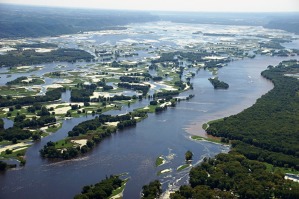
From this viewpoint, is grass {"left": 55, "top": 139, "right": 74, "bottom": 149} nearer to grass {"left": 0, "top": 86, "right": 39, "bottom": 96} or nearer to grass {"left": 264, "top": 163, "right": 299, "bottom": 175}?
grass {"left": 264, "top": 163, "right": 299, "bottom": 175}

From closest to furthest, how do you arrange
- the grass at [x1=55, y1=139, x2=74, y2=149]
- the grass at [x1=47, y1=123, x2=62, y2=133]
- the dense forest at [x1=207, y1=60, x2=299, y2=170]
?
1. the dense forest at [x1=207, y1=60, x2=299, y2=170]
2. the grass at [x1=55, y1=139, x2=74, y2=149]
3. the grass at [x1=47, y1=123, x2=62, y2=133]

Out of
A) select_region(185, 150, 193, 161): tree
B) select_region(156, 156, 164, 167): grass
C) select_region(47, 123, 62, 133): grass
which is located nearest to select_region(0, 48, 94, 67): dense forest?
select_region(47, 123, 62, 133): grass

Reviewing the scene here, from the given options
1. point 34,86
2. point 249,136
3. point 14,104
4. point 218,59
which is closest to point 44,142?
point 14,104

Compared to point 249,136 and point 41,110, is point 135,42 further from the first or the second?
point 249,136

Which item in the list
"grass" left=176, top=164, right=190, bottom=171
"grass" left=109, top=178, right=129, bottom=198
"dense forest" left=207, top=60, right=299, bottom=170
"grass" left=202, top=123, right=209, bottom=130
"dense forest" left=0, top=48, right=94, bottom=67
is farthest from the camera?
"dense forest" left=0, top=48, right=94, bottom=67

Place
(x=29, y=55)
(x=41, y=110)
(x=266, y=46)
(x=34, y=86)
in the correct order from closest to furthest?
(x=41, y=110), (x=34, y=86), (x=29, y=55), (x=266, y=46)

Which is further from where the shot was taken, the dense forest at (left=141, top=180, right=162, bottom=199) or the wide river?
the wide river

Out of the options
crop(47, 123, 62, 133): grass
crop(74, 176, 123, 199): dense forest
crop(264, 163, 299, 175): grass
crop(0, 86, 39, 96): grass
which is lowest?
crop(47, 123, 62, 133): grass

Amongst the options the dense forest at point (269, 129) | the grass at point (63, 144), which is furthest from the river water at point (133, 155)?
the dense forest at point (269, 129)
